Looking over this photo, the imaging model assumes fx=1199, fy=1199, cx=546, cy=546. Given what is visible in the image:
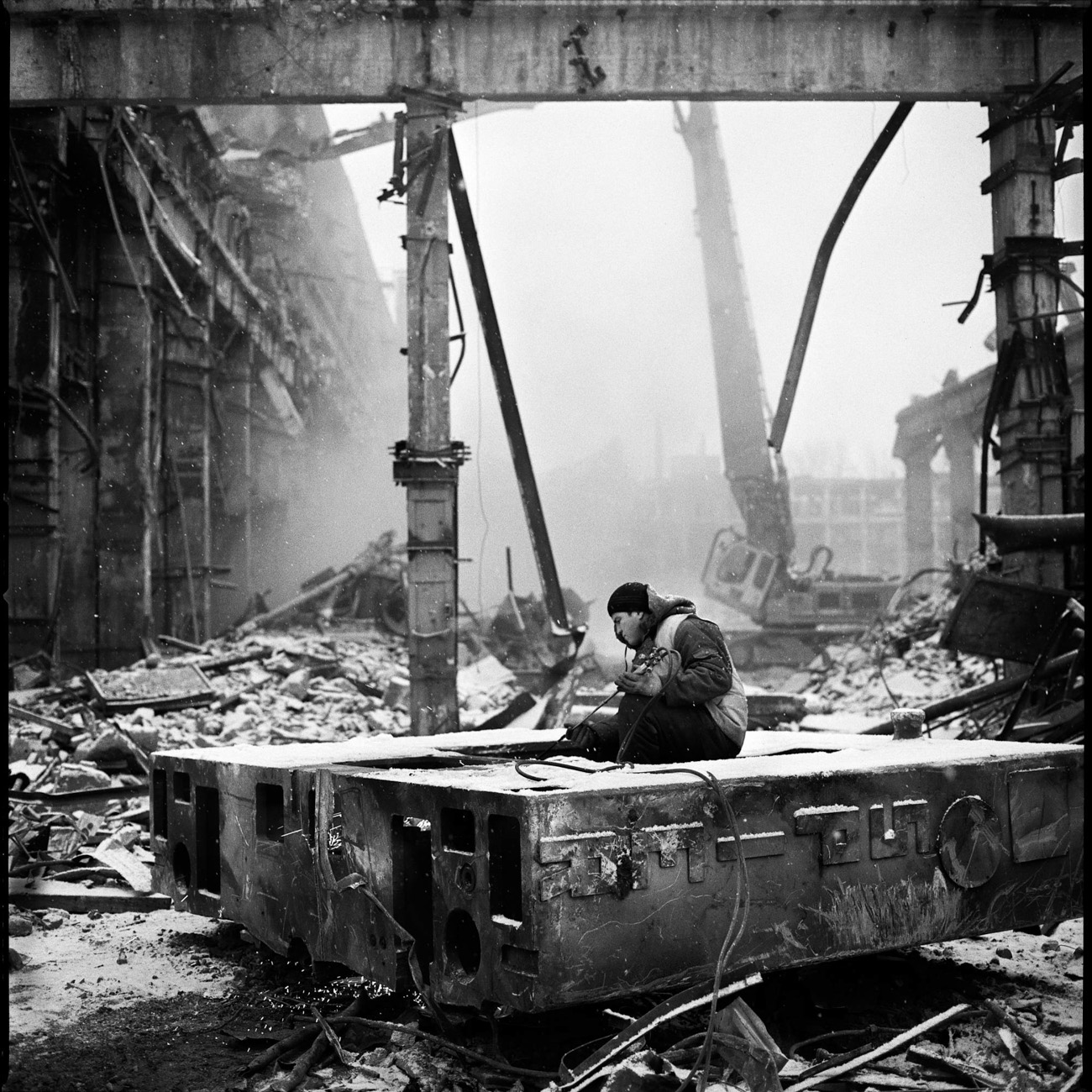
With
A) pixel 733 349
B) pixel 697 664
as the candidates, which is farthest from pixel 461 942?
pixel 733 349

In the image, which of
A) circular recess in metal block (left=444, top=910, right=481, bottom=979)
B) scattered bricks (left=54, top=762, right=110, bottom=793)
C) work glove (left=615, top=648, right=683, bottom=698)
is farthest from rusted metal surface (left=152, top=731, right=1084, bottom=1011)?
scattered bricks (left=54, top=762, right=110, bottom=793)

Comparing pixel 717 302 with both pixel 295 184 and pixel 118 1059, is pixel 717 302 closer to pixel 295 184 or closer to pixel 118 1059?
pixel 295 184

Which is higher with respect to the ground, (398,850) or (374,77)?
(374,77)

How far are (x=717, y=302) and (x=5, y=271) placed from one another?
19200mm

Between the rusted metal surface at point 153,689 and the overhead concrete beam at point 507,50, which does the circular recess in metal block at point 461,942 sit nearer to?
the overhead concrete beam at point 507,50

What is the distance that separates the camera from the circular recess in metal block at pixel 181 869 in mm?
5328

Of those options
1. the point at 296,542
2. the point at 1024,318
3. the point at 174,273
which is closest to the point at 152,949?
the point at 1024,318

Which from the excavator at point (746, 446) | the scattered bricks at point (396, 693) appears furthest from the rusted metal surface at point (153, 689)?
the excavator at point (746, 446)

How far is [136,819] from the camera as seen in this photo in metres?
7.80

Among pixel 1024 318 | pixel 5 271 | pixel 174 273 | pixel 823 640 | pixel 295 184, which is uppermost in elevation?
pixel 295 184

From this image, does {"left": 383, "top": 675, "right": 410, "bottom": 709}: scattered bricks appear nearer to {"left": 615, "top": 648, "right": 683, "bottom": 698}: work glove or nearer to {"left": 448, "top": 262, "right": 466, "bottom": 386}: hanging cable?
{"left": 448, "top": 262, "right": 466, "bottom": 386}: hanging cable

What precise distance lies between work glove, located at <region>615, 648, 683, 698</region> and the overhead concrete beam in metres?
6.54

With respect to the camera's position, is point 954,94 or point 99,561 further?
point 99,561

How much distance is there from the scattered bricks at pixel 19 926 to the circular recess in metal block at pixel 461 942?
2725 mm
